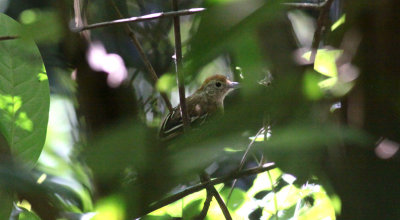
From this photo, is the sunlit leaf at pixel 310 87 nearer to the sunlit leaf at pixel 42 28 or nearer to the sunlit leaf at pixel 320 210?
the sunlit leaf at pixel 42 28

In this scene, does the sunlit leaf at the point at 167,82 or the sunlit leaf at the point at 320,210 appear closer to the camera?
the sunlit leaf at the point at 167,82

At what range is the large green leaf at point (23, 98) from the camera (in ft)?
1.65

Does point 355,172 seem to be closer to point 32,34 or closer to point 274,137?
A: point 274,137

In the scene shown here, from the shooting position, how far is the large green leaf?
502 mm

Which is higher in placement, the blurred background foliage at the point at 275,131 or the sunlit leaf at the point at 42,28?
the sunlit leaf at the point at 42,28

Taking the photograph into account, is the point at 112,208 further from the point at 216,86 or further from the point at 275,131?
the point at 216,86

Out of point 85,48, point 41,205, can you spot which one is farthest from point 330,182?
point 85,48

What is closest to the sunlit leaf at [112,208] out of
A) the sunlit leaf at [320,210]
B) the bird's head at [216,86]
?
the sunlit leaf at [320,210]

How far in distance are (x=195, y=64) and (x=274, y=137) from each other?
0.20 ft

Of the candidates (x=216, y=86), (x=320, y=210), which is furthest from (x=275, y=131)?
(x=216, y=86)

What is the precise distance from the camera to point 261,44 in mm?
313

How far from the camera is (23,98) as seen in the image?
0.54 metres

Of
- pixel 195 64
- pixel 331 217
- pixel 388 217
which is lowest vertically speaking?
pixel 331 217

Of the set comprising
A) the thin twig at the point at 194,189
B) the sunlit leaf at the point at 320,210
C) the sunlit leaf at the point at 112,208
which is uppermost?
the sunlit leaf at the point at 112,208
